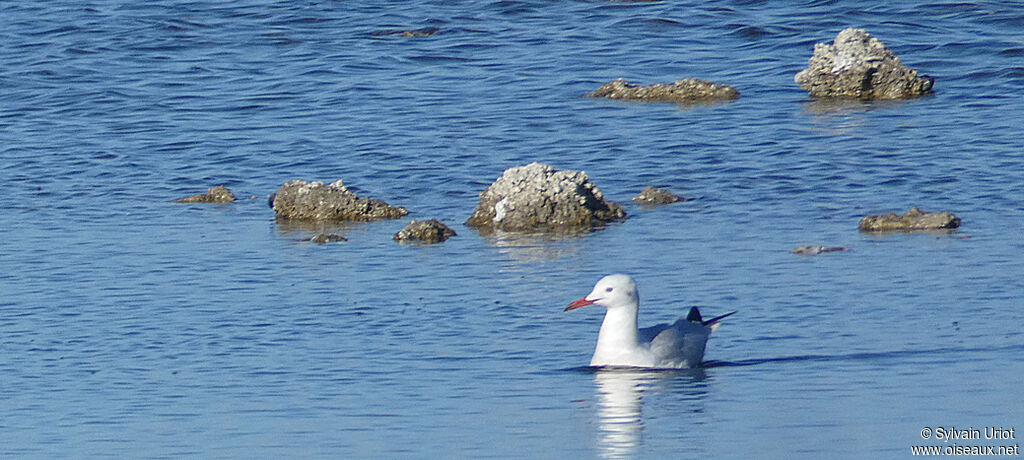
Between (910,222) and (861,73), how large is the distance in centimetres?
1049

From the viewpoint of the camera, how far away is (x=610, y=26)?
3741cm

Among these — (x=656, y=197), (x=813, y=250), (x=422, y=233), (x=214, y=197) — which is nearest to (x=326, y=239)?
(x=422, y=233)

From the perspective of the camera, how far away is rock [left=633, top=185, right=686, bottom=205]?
69.9ft

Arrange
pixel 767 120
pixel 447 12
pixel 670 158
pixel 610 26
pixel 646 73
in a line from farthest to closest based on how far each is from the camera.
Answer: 1. pixel 447 12
2. pixel 610 26
3. pixel 646 73
4. pixel 767 120
5. pixel 670 158

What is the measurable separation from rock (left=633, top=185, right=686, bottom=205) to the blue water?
334mm

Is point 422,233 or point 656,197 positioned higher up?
point 422,233

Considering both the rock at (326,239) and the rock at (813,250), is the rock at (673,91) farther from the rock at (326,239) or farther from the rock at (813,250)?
the rock at (813,250)

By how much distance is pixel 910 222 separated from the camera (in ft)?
60.9

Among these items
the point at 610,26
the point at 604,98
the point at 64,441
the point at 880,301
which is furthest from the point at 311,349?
the point at 610,26

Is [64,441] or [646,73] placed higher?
[64,441]

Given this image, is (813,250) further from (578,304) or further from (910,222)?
(578,304)

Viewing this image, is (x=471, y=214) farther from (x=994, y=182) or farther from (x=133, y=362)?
(x=133, y=362)

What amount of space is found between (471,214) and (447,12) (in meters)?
20.1

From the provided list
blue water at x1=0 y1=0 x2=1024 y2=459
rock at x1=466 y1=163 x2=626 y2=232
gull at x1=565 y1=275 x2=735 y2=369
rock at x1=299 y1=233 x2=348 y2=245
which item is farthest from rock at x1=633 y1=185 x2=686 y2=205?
gull at x1=565 y1=275 x2=735 y2=369
